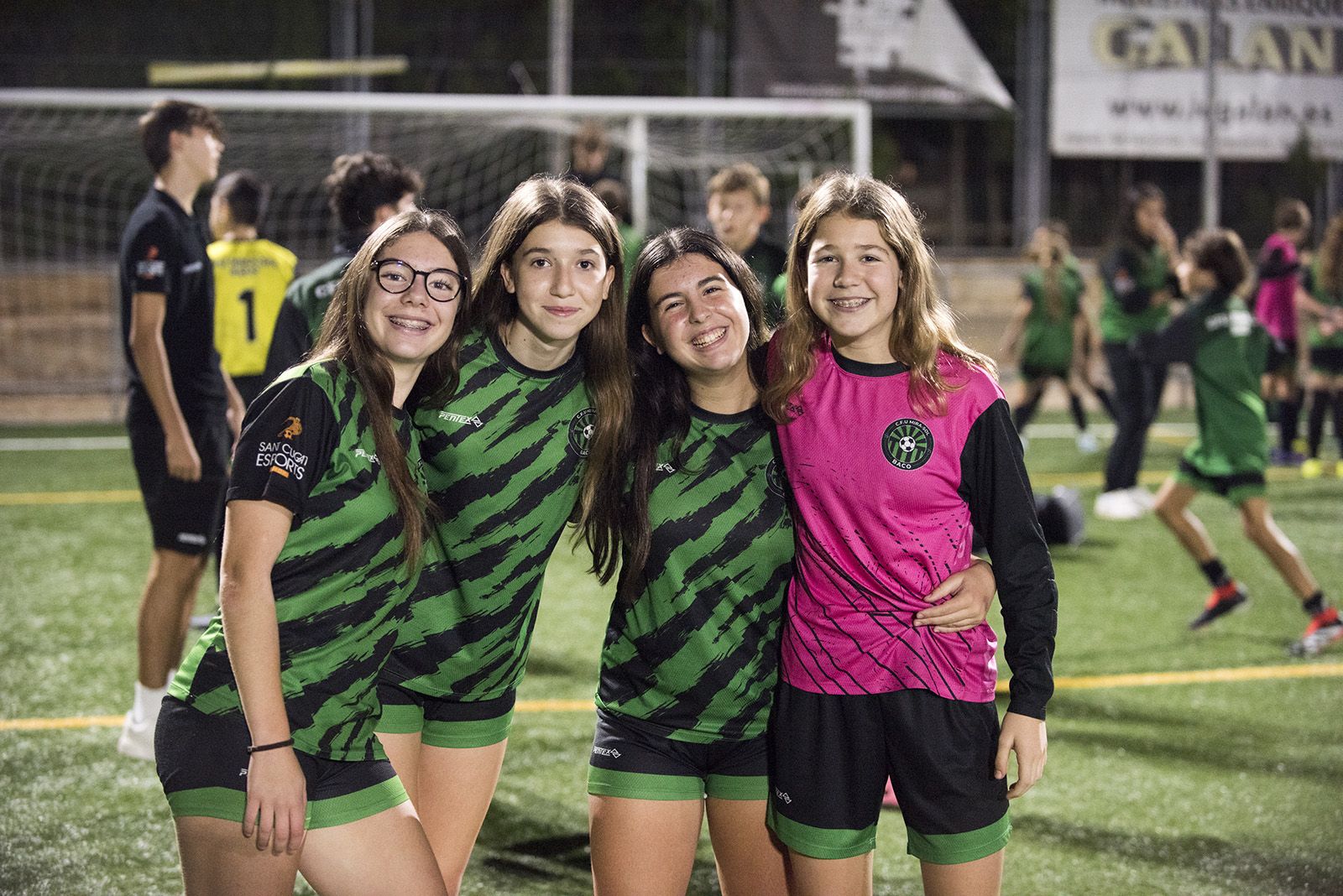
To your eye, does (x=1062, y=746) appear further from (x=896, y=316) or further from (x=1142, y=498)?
(x=1142, y=498)

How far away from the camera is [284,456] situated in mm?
2127

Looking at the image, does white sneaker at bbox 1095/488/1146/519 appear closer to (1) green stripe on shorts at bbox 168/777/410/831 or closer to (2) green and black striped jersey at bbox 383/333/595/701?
(2) green and black striped jersey at bbox 383/333/595/701

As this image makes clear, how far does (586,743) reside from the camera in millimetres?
4766

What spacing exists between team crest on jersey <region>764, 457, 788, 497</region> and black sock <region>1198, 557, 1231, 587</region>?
4.38 metres

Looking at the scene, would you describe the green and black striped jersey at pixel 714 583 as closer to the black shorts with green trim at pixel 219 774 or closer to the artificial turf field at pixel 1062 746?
the black shorts with green trim at pixel 219 774

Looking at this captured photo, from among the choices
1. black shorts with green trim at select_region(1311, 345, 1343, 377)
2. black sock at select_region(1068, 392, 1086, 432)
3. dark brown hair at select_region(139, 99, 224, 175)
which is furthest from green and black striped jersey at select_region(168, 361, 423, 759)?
black sock at select_region(1068, 392, 1086, 432)

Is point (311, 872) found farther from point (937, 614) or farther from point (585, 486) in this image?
point (937, 614)

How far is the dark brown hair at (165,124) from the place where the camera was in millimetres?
4672

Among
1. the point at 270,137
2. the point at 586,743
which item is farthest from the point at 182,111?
the point at 270,137

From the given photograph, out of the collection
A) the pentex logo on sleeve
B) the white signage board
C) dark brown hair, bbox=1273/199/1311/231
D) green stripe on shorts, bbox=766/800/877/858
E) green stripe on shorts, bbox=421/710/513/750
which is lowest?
green stripe on shorts, bbox=766/800/877/858

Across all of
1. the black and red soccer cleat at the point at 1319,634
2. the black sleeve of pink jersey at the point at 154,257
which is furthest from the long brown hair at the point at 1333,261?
the black sleeve of pink jersey at the point at 154,257

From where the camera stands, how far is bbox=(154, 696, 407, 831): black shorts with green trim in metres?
2.14

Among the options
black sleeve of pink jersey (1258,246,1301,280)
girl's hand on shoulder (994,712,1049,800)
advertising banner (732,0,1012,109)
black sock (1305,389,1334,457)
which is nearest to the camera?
girl's hand on shoulder (994,712,1049,800)

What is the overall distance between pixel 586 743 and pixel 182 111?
2.63m
